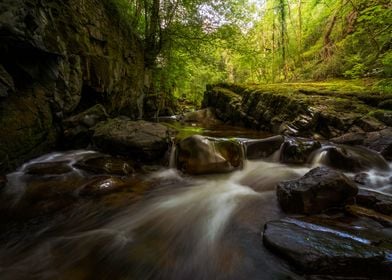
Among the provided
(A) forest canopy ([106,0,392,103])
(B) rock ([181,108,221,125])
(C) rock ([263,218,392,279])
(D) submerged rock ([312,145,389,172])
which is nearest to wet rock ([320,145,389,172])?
(D) submerged rock ([312,145,389,172])

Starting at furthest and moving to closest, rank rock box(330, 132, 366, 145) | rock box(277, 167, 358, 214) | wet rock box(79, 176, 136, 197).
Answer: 1. rock box(330, 132, 366, 145)
2. wet rock box(79, 176, 136, 197)
3. rock box(277, 167, 358, 214)

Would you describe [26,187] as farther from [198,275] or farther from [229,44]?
[229,44]

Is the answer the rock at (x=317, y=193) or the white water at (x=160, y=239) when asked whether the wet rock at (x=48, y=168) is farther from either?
the rock at (x=317, y=193)

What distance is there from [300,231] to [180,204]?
6.16ft

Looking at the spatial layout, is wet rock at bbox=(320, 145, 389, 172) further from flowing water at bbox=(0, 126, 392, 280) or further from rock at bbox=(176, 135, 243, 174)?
rock at bbox=(176, 135, 243, 174)

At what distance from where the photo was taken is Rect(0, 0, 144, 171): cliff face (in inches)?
144

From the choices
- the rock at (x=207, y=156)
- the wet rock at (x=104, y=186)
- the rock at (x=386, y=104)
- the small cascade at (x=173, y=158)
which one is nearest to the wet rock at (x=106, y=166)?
the wet rock at (x=104, y=186)

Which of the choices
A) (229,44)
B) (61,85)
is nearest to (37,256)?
(61,85)

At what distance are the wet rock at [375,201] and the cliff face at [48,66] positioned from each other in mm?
5172

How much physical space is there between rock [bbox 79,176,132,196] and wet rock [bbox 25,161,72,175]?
2.47 feet

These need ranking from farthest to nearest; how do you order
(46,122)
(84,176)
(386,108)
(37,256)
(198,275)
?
1. (386,108)
2. (46,122)
3. (84,176)
4. (37,256)
5. (198,275)

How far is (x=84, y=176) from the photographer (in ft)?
14.2

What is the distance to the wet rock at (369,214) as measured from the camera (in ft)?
8.99

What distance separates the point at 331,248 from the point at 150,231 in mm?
2013
